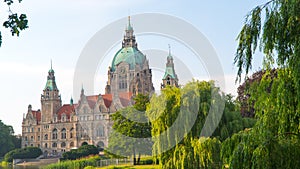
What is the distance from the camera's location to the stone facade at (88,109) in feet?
255

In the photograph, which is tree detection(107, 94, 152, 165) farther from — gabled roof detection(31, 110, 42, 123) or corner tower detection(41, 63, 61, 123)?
gabled roof detection(31, 110, 42, 123)

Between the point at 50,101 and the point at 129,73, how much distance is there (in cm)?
1686

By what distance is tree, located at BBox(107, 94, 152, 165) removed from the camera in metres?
39.8

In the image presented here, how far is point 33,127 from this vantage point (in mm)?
86812

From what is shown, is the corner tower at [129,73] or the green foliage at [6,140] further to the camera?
the corner tower at [129,73]

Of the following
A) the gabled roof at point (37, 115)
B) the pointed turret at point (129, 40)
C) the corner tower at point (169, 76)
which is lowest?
the gabled roof at point (37, 115)

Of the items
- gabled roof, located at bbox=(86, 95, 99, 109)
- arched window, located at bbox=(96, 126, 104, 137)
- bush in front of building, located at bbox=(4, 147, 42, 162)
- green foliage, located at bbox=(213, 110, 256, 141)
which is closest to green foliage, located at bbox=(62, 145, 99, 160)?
bush in front of building, located at bbox=(4, 147, 42, 162)

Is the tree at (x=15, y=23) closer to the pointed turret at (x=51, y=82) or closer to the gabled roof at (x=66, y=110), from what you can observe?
the gabled roof at (x=66, y=110)

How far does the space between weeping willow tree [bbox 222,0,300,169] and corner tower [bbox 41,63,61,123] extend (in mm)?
78046

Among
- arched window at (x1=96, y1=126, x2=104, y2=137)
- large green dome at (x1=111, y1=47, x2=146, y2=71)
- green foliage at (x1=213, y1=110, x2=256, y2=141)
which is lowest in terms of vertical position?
green foliage at (x1=213, y1=110, x2=256, y2=141)

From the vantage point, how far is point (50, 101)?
281 feet

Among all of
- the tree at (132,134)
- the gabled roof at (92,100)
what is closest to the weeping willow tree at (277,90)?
the tree at (132,134)

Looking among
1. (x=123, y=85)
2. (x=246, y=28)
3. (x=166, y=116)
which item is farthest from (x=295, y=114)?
(x=123, y=85)

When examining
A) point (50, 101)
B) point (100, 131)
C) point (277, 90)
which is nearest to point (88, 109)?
point (100, 131)
